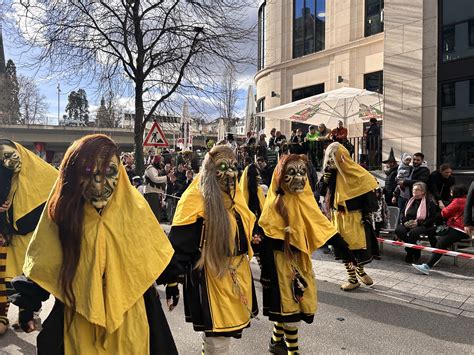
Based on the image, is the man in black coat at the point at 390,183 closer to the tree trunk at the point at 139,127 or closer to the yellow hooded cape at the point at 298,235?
the yellow hooded cape at the point at 298,235

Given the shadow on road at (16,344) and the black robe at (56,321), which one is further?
the shadow on road at (16,344)

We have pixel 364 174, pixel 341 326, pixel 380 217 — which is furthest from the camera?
pixel 380 217

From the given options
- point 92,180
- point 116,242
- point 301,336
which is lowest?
point 301,336

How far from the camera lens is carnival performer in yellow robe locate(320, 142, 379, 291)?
19.1 ft

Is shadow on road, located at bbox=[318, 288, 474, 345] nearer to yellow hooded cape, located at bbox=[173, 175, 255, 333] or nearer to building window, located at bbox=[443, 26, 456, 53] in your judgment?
yellow hooded cape, located at bbox=[173, 175, 255, 333]

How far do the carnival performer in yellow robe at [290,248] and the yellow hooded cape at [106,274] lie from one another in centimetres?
146

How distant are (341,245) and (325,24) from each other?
19322mm

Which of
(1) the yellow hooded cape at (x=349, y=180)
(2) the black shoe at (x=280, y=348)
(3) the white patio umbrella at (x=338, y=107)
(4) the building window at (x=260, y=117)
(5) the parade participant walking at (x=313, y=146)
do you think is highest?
(4) the building window at (x=260, y=117)

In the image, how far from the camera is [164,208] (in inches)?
496

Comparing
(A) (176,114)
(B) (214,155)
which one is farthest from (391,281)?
(A) (176,114)

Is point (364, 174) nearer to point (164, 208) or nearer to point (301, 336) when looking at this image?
point (301, 336)

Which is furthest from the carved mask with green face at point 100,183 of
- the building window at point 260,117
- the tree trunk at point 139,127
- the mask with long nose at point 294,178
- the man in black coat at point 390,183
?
the building window at point 260,117

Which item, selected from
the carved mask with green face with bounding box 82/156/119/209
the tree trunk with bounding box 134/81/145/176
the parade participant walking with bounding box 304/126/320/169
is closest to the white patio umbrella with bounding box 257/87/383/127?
the parade participant walking with bounding box 304/126/320/169

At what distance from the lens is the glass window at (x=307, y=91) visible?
70.4 feet
